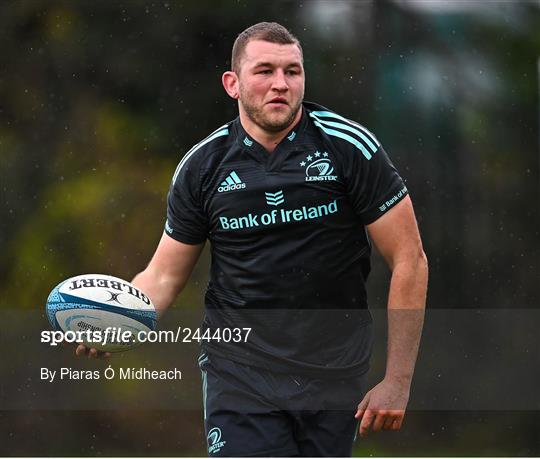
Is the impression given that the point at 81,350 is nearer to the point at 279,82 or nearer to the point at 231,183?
the point at 231,183

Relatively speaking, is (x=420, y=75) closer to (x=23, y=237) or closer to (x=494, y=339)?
(x=494, y=339)

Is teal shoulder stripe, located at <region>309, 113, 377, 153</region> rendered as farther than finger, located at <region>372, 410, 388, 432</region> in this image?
Yes

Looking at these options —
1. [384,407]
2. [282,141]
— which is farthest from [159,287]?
[384,407]

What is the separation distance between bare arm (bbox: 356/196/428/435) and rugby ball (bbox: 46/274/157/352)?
986mm

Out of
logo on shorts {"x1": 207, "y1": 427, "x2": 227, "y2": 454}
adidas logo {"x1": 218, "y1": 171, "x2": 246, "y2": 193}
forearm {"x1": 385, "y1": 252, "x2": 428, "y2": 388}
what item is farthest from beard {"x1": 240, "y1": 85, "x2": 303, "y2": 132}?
logo on shorts {"x1": 207, "y1": 427, "x2": 227, "y2": 454}

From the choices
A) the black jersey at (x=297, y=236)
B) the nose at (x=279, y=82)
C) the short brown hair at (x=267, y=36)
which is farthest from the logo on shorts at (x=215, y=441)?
the short brown hair at (x=267, y=36)

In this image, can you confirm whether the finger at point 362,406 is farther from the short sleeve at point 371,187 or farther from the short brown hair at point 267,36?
the short brown hair at point 267,36

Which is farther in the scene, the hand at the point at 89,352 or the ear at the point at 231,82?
the ear at the point at 231,82

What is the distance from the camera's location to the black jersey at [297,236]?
3963 mm

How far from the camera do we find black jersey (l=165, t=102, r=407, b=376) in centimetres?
396

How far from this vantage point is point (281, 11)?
8320 mm

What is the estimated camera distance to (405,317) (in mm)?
3914

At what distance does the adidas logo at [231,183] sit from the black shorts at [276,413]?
26.0 inches

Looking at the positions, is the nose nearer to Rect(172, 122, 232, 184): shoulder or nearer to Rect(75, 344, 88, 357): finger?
Rect(172, 122, 232, 184): shoulder
